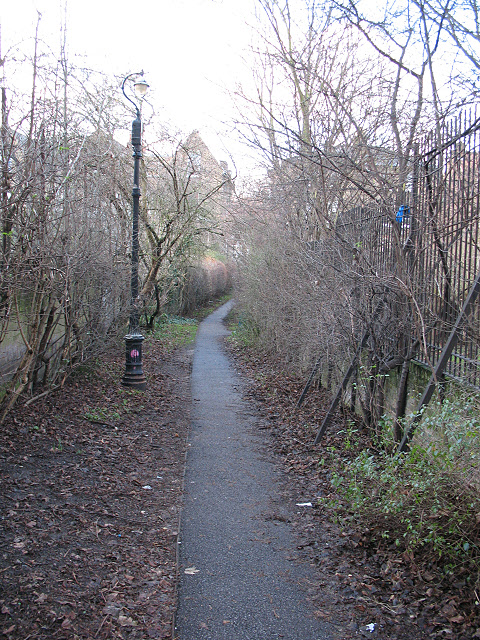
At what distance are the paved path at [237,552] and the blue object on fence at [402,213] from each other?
126 inches

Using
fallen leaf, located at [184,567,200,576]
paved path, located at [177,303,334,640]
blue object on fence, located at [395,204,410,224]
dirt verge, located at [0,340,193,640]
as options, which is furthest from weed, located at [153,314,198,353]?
fallen leaf, located at [184,567,200,576]

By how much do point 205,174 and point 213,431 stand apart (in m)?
10.5

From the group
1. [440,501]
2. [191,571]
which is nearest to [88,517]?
[191,571]

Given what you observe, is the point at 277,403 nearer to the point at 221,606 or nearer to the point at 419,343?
the point at 419,343

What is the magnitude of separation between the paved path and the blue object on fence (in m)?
3.21

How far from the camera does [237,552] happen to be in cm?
414

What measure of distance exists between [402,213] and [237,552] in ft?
12.7

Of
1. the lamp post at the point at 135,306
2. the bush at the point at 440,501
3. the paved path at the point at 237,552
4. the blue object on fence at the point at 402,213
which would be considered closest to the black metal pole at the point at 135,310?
the lamp post at the point at 135,306

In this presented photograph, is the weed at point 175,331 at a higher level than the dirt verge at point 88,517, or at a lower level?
higher

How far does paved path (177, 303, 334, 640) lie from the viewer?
3.22 m

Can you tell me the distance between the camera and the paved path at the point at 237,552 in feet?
10.6

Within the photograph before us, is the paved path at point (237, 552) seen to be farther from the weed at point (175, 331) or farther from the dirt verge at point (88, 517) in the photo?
the weed at point (175, 331)

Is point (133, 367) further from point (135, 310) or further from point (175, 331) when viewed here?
point (175, 331)

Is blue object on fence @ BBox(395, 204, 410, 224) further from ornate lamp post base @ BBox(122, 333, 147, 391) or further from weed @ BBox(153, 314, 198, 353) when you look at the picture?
weed @ BBox(153, 314, 198, 353)
